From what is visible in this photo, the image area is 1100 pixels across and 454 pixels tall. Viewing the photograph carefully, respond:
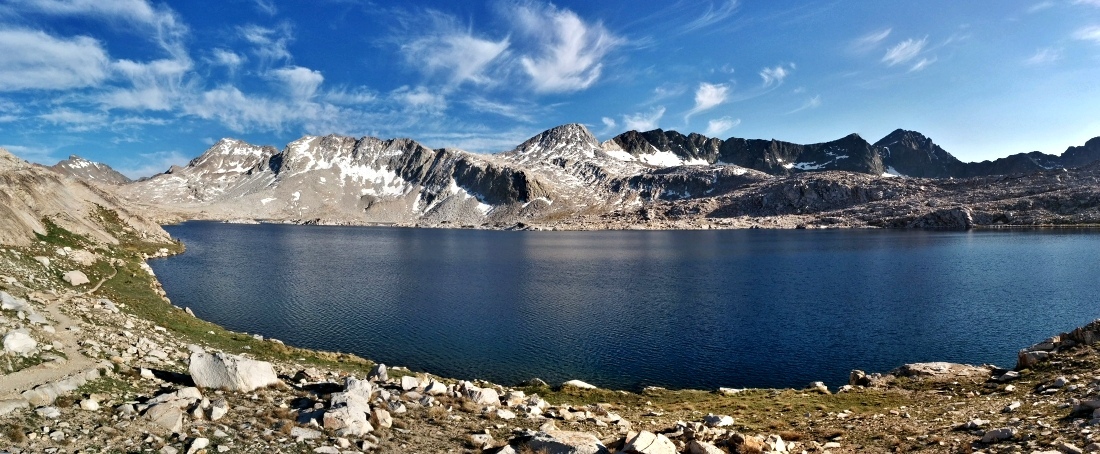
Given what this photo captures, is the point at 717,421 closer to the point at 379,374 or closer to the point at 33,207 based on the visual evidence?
the point at 379,374

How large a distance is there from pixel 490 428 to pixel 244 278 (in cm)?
8501

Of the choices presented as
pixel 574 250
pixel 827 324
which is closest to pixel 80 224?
pixel 827 324

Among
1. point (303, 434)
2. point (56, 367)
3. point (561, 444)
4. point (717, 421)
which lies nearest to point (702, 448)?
point (561, 444)

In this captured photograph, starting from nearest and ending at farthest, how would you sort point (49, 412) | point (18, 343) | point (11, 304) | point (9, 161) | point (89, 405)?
point (49, 412) < point (89, 405) < point (18, 343) < point (11, 304) < point (9, 161)

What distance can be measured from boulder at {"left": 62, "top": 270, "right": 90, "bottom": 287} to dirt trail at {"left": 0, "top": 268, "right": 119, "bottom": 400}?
2072cm

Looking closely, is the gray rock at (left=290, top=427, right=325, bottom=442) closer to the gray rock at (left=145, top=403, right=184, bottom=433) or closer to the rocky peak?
the gray rock at (left=145, top=403, right=184, bottom=433)

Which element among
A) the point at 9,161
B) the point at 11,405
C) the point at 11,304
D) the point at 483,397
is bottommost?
the point at 483,397

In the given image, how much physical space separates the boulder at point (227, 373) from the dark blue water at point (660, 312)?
2227 cm

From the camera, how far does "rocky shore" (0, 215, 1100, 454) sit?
51.8 feet

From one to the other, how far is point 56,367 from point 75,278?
1334 inches

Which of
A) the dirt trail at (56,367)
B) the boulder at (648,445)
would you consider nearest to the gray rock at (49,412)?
the dirt trail at (56,367)

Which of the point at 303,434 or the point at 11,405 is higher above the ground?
the point at 11,405

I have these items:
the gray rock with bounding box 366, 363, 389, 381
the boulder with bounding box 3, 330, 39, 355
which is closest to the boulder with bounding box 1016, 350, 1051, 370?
the gray rock with bounding box 366, 363, 389, 381

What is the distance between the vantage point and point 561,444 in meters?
16.6
